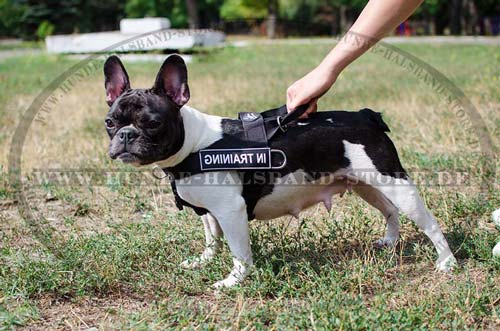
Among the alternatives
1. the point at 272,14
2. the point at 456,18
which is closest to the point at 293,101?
the point at 272,14

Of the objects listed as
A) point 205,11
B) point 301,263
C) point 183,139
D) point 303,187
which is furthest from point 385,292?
point 205,11

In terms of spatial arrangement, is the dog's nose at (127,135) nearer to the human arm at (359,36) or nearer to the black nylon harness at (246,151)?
the black nylon harness at (246,151)

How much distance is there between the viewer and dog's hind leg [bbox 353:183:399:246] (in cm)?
352

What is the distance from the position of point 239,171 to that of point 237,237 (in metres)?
0.32

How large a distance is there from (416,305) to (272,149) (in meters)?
0.97

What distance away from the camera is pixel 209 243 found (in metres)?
3.37

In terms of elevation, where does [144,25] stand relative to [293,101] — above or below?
above

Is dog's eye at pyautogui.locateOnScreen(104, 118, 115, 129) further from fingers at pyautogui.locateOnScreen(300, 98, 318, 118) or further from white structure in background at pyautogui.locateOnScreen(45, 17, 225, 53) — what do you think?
white structure in background at pyautogui.locateOnScreen(45, 17, 225, 53)

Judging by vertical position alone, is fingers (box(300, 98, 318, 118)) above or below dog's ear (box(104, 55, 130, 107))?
below

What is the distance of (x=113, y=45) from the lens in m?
16.9

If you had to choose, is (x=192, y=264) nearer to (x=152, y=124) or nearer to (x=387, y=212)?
(x=152, y=124)

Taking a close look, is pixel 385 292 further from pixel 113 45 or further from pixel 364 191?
pixel 113 45

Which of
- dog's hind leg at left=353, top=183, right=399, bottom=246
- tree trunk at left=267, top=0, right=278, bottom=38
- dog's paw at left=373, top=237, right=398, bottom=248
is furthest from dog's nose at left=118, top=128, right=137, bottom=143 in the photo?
tree trunk at left=267, top=0, right=278, bottom=38

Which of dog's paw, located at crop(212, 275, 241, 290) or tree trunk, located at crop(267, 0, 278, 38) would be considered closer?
dog's paw, located at crop(212, 275, 241, 290)
